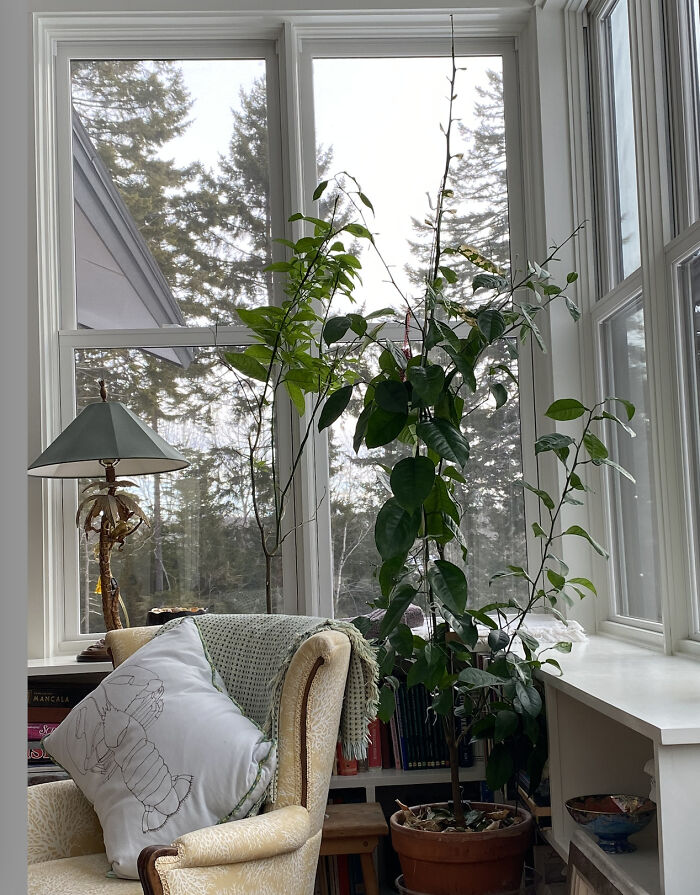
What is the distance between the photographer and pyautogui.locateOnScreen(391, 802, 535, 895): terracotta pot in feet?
7.71

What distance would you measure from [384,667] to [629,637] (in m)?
0.92

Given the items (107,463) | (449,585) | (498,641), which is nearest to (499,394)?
(449,585)

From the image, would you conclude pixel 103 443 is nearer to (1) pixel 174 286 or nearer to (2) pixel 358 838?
(1) pixel 174 286

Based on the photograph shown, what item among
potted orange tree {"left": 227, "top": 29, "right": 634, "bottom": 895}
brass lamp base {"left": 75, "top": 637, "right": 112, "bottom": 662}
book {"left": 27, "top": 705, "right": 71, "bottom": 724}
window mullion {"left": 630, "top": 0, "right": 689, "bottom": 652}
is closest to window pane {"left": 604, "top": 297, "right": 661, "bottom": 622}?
window mullion {"left": 630, "top": 0, "right": 689, "bottom": 652}

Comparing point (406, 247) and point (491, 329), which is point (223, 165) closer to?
point (406, 247)

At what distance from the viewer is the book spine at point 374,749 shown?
295cm

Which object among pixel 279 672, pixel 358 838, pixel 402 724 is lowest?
pixel 358 838

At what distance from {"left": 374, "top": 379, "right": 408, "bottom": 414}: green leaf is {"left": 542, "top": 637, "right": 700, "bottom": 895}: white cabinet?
785 millimetres

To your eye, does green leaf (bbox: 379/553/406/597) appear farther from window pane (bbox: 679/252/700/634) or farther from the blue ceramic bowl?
window pane (bbox: 679/252/700/634)

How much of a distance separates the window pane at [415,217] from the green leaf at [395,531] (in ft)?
3.56

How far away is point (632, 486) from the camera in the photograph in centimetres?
288

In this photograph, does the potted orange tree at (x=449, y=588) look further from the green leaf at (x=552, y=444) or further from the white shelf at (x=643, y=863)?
the white shelf at (x=643, y=863)

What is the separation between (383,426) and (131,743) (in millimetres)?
962

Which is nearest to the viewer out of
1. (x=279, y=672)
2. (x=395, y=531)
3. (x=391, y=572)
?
(x=279, y=672)
